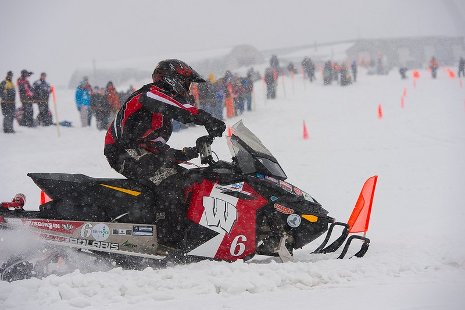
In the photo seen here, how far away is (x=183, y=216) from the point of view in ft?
15.8

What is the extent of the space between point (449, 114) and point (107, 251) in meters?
16.8

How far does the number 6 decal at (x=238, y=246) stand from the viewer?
4.79 metres

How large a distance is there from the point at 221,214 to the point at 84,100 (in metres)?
14.5

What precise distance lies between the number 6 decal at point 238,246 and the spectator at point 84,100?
14.4m

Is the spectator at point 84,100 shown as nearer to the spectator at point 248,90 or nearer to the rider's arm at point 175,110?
the spectator at point 248,90

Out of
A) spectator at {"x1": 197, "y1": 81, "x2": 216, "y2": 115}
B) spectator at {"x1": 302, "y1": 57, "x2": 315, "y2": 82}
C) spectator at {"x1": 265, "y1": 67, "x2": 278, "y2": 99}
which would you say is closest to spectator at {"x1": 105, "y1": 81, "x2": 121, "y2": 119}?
spectator at {"x1": 197, "y1": 81, "x2": 216, "y2": 115}

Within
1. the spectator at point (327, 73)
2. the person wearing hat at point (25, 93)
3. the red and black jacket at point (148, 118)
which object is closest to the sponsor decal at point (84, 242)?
the red and black jacket at point (148, 118)

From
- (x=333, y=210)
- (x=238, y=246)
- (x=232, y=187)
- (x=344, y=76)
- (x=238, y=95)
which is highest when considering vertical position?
(x=344, y=76)

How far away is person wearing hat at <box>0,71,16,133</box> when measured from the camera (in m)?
15.0

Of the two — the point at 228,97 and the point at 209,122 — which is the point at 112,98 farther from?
the point at 209,122

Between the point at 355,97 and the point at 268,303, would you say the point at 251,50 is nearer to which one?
the point at 355,97

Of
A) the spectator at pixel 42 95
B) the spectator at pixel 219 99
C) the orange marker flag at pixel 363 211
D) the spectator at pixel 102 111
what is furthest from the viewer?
the spectator at pixel 219 99

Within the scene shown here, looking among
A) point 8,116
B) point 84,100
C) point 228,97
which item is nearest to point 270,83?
point 228,97

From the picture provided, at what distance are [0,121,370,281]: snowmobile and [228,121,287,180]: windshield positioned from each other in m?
0.01
